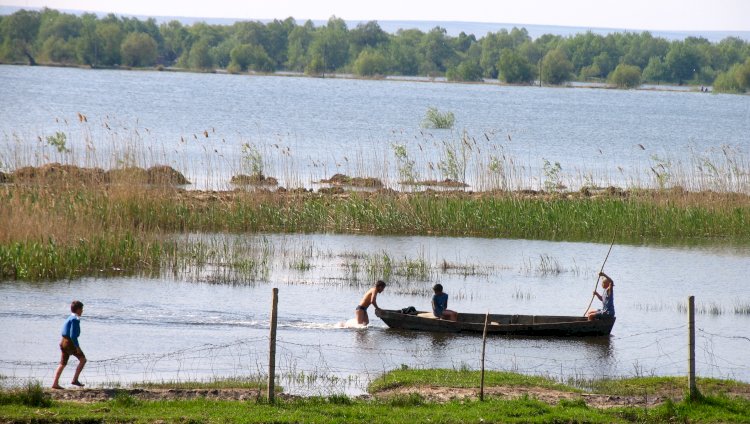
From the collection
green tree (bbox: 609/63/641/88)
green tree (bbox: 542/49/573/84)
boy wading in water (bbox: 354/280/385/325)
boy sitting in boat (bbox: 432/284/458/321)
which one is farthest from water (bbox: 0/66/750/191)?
green tree (bbox: 609/63/641/88)

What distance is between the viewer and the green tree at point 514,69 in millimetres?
190250

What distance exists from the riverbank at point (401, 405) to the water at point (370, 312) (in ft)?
5.46

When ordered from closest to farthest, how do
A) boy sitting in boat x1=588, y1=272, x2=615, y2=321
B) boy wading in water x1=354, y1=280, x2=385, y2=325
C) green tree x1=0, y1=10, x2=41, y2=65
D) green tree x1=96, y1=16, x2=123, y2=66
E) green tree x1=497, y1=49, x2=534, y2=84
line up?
boy sitting in boat x1=588, y1=272, x2=615, y2=321
boy wading in water x1=354, y1=280, x2=385, y2=325
green tree x1=0, y1=10, x2=41, y2=65
green tree x1=96, y1=16, x2=123, y2=66
green tree x1=497, y1=49, x2=534, y2=84

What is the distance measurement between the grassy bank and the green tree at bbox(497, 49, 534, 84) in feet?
506

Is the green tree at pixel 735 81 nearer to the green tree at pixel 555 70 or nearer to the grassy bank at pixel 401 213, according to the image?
the green tree at pixel 555 70

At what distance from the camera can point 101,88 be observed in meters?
121

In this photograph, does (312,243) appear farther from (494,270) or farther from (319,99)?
(319,99)

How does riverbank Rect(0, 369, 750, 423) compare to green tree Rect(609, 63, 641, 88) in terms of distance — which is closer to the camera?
riverbank Rect(0, 369, 750, 423)

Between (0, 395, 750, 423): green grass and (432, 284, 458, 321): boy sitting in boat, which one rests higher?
(432, 284, 458, 321): boy sitting in boat

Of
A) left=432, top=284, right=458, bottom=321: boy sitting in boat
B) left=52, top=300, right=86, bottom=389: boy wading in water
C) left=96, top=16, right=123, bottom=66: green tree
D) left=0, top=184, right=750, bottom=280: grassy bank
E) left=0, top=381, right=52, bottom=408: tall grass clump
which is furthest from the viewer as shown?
left=96, top=16, right=123, bottom=66: green tree

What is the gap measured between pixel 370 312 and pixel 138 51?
174557 millimetres

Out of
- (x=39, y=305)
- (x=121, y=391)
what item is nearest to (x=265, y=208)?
(x=39, y=305)

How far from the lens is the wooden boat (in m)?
22.2

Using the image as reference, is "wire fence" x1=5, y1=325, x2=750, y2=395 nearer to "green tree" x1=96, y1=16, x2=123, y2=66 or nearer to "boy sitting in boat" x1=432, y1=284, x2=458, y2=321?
"boy sitting in boat" x1=432, y1=284, x2=458, y2=321
